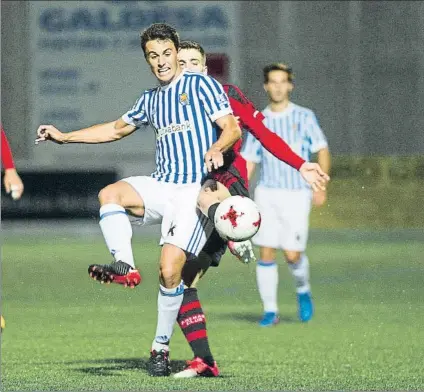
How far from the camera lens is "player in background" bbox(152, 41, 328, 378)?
732 cm

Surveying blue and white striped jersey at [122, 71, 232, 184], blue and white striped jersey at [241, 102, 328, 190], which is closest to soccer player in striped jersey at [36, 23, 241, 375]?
blue and white striped jersey at [122, 71, 232, 184]

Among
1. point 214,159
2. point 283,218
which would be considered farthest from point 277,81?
point 214,159

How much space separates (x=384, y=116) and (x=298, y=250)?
43.4ft

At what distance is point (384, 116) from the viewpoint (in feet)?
78.8

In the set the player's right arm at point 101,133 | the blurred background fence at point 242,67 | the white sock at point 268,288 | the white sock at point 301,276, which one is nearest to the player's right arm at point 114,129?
the player's right arm at point 101,133

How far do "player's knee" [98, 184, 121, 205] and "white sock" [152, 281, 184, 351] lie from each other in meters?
0.54

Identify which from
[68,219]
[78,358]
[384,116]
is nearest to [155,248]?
[68,219]

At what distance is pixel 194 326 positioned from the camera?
7.59 m

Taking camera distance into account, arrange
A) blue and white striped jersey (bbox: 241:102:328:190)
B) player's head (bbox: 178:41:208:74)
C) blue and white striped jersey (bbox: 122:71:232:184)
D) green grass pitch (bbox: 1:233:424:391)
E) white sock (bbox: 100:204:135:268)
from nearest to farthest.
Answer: white sock (bbox: 100:204:135:268)
blue and white striped jersey (bbox: 122:71:232:184)
green grass pitch (bbox: 1:233:424:391)
player's head (bbox: 178:41:208:74)
blue and white striped jersey (bbox: 241:102:328:190)

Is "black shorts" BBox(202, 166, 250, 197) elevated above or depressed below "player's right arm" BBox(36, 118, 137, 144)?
below

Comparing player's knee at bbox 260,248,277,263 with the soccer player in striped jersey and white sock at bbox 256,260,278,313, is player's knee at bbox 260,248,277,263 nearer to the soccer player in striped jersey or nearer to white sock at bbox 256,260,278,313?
white sock at bbox 256,260,278,313

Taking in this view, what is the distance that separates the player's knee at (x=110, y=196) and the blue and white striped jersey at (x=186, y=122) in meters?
0.25

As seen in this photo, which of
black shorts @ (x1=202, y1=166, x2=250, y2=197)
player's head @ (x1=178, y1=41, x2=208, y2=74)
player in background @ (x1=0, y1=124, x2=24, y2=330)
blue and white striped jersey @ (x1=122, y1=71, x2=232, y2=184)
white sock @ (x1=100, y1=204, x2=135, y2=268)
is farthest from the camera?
player's head @ (x1=178, y1=41, x2=208, y2=74)

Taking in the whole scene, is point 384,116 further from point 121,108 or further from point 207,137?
point 207,137
